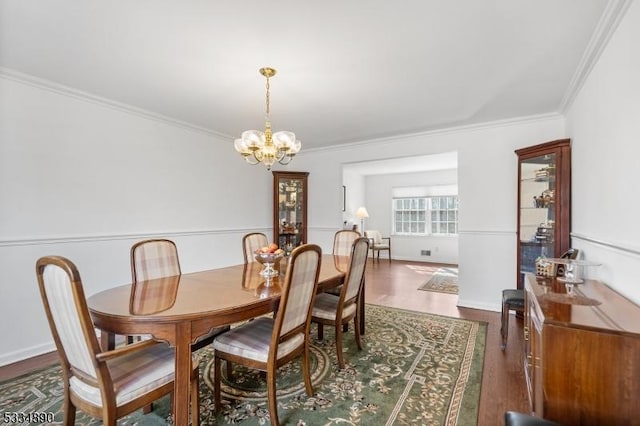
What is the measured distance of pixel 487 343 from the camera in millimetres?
2781

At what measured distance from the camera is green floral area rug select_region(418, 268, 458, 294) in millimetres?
4727

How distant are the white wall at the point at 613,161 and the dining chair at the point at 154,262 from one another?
260cm

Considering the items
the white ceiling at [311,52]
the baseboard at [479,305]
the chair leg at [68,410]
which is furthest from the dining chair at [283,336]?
the baseboard at [479,305]

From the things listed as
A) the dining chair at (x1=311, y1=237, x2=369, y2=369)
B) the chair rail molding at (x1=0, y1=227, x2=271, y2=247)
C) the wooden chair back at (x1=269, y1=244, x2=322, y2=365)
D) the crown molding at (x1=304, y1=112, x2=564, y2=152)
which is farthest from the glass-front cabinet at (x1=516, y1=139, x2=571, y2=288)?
the chair rail molding at (x1=0, y1=227, x2=271, y2=247)

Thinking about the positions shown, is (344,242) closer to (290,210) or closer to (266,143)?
(266,143)

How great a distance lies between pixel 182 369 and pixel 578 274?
2493 millimetres

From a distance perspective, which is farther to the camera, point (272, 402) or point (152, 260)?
point (152, 260)

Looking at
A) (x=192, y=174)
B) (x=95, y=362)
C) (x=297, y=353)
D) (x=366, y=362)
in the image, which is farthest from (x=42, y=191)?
(x=366, y=362)

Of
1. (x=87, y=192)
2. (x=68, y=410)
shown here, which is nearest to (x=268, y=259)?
(x=68, y=410)

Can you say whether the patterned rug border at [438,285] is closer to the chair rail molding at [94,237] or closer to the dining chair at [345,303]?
the dining chair at [345,303]

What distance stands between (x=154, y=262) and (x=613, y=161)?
3.29 metres

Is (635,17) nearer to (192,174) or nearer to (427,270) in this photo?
(192,174)

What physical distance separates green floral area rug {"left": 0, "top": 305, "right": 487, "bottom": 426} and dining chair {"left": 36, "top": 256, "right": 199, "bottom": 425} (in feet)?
1.72

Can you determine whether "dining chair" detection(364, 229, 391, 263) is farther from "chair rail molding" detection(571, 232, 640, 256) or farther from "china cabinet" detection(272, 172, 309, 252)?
"chair rail molding" detection(571, 232, 640, 256)
